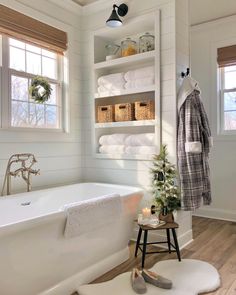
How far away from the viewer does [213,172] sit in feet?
13.9

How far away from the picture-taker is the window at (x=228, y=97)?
13.4 feet

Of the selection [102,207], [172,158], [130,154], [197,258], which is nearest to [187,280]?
[197,258]

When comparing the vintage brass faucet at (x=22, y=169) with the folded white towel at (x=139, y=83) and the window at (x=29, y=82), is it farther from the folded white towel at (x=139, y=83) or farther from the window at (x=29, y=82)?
the folded white towel at (x=139, y=83)

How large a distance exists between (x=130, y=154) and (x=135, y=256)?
1118 mm

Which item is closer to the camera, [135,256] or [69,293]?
[69,293]

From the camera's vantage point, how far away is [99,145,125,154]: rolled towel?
3.40 meters

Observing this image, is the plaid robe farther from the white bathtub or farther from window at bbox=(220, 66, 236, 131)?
window at bbox=(220, 66, 236, 131)

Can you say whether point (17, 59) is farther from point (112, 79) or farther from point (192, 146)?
point (192, 146)

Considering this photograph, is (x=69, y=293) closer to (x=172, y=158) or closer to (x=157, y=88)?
(x=172, y=158)

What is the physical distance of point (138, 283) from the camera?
86.6 inches

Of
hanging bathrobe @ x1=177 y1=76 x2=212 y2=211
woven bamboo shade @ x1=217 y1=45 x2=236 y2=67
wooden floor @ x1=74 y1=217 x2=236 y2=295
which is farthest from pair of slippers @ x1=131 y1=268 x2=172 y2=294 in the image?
woven bamboo shade @ x1=217 y1=45 x2=236 y2=67

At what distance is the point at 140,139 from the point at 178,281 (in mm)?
1547

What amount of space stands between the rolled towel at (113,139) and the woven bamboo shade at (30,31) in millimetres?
1202

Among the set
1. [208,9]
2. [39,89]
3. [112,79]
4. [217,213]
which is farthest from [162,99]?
[217,213]
